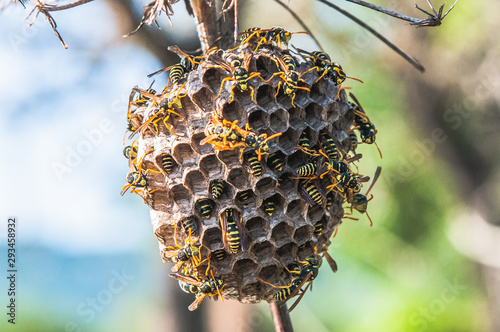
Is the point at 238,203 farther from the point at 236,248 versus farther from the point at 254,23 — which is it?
the point at 254,23

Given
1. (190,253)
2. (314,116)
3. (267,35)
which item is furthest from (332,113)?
(190,253)

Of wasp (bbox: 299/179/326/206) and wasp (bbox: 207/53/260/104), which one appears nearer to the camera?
wasp (bbox: 207/53/260/104)

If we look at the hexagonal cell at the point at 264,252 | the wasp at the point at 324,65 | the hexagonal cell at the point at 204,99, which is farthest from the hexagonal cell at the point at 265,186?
the wasp at the point at 324,65

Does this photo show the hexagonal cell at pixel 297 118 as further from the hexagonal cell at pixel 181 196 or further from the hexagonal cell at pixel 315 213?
the hexagonal cell at pixel 181 196

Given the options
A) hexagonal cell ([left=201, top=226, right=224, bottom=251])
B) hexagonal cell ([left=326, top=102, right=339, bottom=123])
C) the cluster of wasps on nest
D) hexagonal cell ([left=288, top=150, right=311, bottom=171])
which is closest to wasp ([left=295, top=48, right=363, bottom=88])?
the cluster of wasps on nest

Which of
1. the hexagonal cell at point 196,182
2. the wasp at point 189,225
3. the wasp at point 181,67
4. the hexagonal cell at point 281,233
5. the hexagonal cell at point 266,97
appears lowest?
the hexagonal cell at point 281,233

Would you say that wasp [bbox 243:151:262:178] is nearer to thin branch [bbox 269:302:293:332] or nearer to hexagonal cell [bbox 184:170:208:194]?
hexagonal cell [bbox 184:170:208:194]

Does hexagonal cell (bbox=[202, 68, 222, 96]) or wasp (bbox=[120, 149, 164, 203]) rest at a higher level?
hexagonal cell (bbox=[202, 68, 222, 96])

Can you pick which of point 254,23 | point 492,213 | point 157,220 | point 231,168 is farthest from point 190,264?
point 492,213
